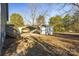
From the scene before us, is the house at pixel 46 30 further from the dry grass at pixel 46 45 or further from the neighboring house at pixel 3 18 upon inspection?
the neighboring house at pixel 3 18

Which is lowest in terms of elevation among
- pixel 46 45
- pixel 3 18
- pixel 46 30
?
pixel 46 45

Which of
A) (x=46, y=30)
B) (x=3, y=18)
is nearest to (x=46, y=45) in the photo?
(x=46, y=30)

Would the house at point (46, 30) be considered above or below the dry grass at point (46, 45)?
above

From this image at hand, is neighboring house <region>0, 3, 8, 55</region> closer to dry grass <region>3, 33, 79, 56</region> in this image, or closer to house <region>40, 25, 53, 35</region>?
dry grass <region>3, 33, 79, 56</region>

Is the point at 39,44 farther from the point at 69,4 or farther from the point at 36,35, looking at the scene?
the point at 69,4

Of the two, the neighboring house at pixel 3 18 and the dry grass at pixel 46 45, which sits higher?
the neighboring house at pixel 3 18

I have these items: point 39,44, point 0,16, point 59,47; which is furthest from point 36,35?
point 0,16

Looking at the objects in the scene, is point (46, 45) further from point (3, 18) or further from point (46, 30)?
point (3, 18)

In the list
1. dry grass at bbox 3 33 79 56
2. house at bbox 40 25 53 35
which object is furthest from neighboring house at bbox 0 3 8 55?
house at bbox 40 25 53 35

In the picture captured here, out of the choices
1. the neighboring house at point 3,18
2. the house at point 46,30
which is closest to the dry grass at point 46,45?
the house at point 46,30

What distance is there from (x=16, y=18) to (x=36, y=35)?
275mm

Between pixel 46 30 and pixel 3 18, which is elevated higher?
pixel 3 18

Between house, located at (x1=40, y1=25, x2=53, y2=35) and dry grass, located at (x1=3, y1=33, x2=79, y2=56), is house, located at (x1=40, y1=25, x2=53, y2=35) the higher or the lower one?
the higher one

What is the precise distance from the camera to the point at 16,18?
2309 millimetres
